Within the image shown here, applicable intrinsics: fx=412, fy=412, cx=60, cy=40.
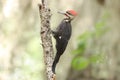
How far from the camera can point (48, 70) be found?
1278mm

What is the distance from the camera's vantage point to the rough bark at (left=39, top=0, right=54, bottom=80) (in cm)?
126

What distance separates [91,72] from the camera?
5098 millimetres

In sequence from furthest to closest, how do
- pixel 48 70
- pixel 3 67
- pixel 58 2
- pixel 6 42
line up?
1. pixel 58 2
2. pixel 6 42
3. pixel 3 67
4. pixel 48 70

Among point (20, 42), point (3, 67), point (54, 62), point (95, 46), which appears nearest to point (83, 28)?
point (95, 46)

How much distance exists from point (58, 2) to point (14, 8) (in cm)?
57

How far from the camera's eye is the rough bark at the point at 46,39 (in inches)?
49.7

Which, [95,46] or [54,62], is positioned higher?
[54,62]

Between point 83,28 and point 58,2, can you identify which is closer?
point 58,2

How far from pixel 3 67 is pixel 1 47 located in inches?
10.4

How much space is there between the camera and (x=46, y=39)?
4.17 feet

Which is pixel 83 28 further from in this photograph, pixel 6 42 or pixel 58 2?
pixel 6 42

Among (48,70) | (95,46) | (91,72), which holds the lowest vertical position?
(91,72)

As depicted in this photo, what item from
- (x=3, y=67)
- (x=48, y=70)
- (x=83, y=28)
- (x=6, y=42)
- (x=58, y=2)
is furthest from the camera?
(x=83, y=28)

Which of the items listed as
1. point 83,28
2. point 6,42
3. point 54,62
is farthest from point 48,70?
point 83,28
